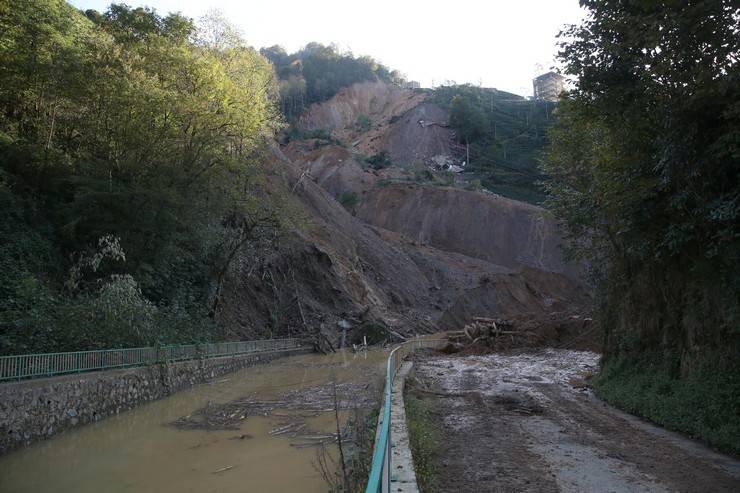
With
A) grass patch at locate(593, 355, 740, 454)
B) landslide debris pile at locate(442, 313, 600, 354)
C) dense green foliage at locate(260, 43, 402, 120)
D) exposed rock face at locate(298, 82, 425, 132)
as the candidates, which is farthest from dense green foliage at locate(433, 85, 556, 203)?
grass patch at locate(593, 355, 740, 454)

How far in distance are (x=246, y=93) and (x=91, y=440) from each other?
60.3 ft

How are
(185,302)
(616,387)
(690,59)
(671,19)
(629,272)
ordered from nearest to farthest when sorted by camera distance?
(671,19) < (690,59) < (616,387) < (629,272) < (185,302)

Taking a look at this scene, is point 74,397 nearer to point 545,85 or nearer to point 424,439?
point 424,439

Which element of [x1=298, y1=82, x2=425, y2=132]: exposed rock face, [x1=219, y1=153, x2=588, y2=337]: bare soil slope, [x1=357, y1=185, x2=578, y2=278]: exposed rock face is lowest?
[x1=219, y1=153, x2=588, y2=337]: bare soil slope

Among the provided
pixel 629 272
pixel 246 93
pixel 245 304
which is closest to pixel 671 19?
pixel 629 272

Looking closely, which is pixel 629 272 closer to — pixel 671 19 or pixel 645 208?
pixel 645 208

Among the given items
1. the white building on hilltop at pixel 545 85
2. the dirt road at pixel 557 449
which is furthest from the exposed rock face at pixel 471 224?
the white building on hilltop at pixel 545 85

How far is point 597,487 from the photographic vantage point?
20.6 feet

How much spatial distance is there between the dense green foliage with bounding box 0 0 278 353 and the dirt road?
10.9 metres

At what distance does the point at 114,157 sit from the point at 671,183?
1929 cm

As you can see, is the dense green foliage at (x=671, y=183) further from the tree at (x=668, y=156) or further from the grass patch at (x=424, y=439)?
the grass patch at (x=424, y=439)

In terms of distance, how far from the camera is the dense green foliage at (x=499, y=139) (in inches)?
3450

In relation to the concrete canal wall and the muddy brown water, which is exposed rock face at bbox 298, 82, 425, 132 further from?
the muddy brown water

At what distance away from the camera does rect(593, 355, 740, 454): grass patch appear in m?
7.98
